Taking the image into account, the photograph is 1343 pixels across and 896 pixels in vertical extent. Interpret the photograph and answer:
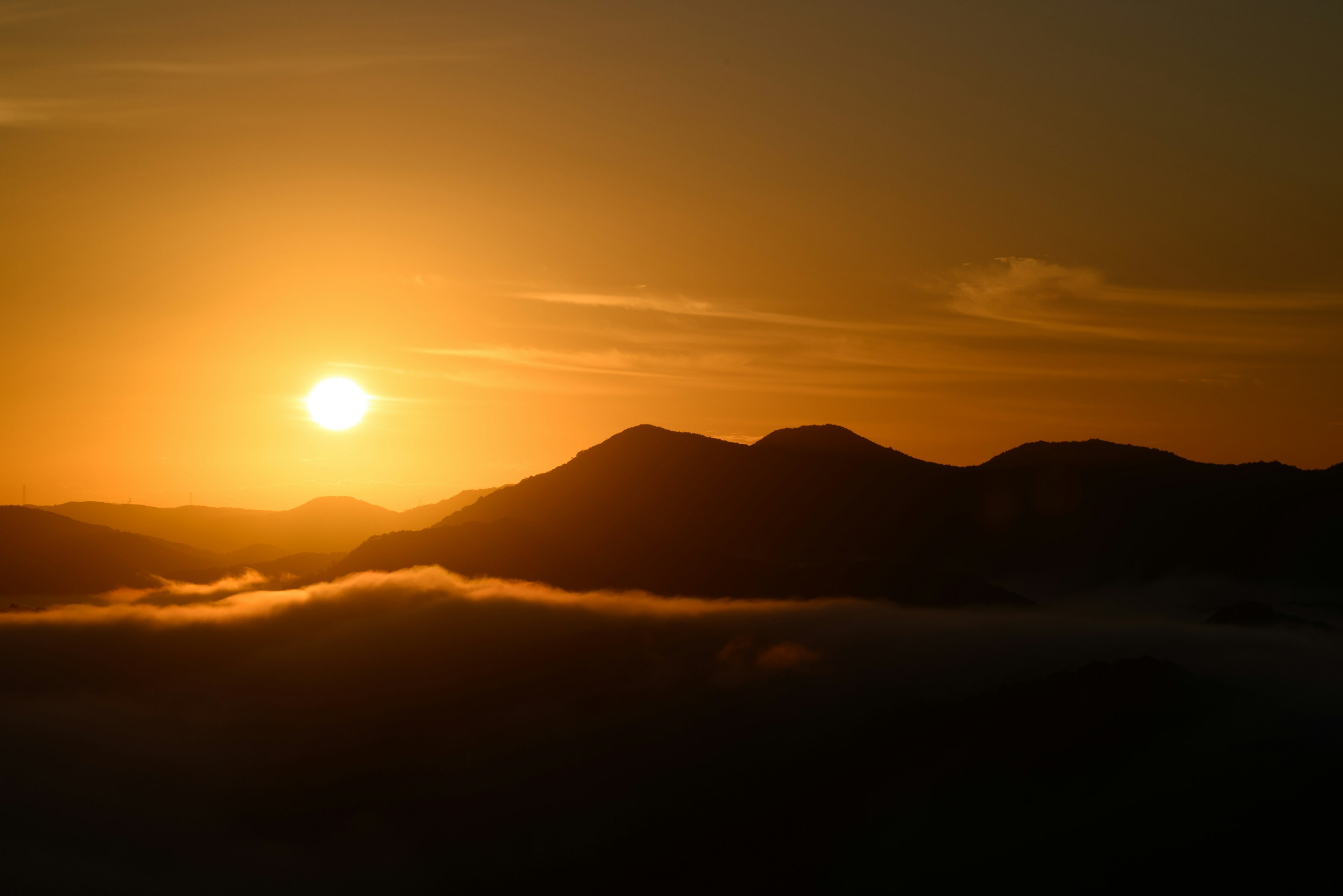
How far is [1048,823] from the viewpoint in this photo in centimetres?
19975

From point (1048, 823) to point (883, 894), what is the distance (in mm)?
35218

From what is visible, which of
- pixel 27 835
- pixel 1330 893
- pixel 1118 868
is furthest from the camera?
pixel 27 835

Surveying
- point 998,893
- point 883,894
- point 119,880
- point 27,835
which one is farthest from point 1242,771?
point 27,835

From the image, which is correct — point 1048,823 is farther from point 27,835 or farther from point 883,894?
point 27,835

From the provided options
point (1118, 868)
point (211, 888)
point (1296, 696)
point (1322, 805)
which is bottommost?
point (211, 888)

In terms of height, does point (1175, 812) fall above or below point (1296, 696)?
below

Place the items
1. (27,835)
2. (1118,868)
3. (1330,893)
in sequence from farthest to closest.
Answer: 1. (27,835)
2. (1118,868)
3. (1330,893)

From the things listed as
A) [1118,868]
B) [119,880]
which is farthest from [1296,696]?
[119,880]

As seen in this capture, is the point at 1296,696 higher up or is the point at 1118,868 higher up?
the point at 1296,696

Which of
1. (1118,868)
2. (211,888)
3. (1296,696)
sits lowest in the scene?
(211,888)

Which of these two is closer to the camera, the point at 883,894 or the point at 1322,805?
the point at 1322,805

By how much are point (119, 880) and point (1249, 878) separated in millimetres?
201991

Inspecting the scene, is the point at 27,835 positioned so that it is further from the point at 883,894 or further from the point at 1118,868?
the point at 1118,868

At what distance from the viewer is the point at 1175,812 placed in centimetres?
19038
